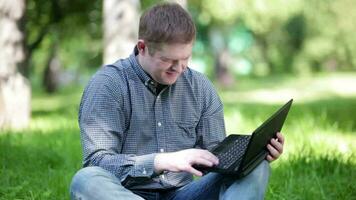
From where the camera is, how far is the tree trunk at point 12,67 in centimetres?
955

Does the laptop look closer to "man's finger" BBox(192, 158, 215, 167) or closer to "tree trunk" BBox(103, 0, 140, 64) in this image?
"man's finger" BBox(192, 158, 215, 167)

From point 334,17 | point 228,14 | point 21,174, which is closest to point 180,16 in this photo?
point 21,174

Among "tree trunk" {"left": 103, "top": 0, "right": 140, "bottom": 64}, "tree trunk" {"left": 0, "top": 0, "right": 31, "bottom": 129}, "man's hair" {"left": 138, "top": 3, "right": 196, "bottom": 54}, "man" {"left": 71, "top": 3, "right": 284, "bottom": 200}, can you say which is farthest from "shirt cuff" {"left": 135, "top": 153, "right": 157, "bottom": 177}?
"tree trunk" {"left": 0, "top": 0, "right": 31, "bottom": 129}

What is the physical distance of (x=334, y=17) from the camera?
123ft

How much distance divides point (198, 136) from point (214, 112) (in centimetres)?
16

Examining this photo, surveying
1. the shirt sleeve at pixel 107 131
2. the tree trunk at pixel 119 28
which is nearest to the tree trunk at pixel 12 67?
the tree trunk at pixel 119 28

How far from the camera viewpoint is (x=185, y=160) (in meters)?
2.76

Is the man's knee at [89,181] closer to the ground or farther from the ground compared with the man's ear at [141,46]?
closer to the ground

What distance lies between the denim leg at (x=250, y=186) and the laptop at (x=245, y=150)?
0.03 m

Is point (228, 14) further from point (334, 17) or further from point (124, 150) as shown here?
point (334, 17)

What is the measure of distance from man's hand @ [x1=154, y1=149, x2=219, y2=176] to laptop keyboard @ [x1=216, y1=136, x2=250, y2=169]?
8 cm

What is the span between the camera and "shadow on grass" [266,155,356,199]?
4.37 metres

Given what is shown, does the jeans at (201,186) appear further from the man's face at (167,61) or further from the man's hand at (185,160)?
the man's face at (167,61)

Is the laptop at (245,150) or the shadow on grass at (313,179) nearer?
the laptop at (245,150)
